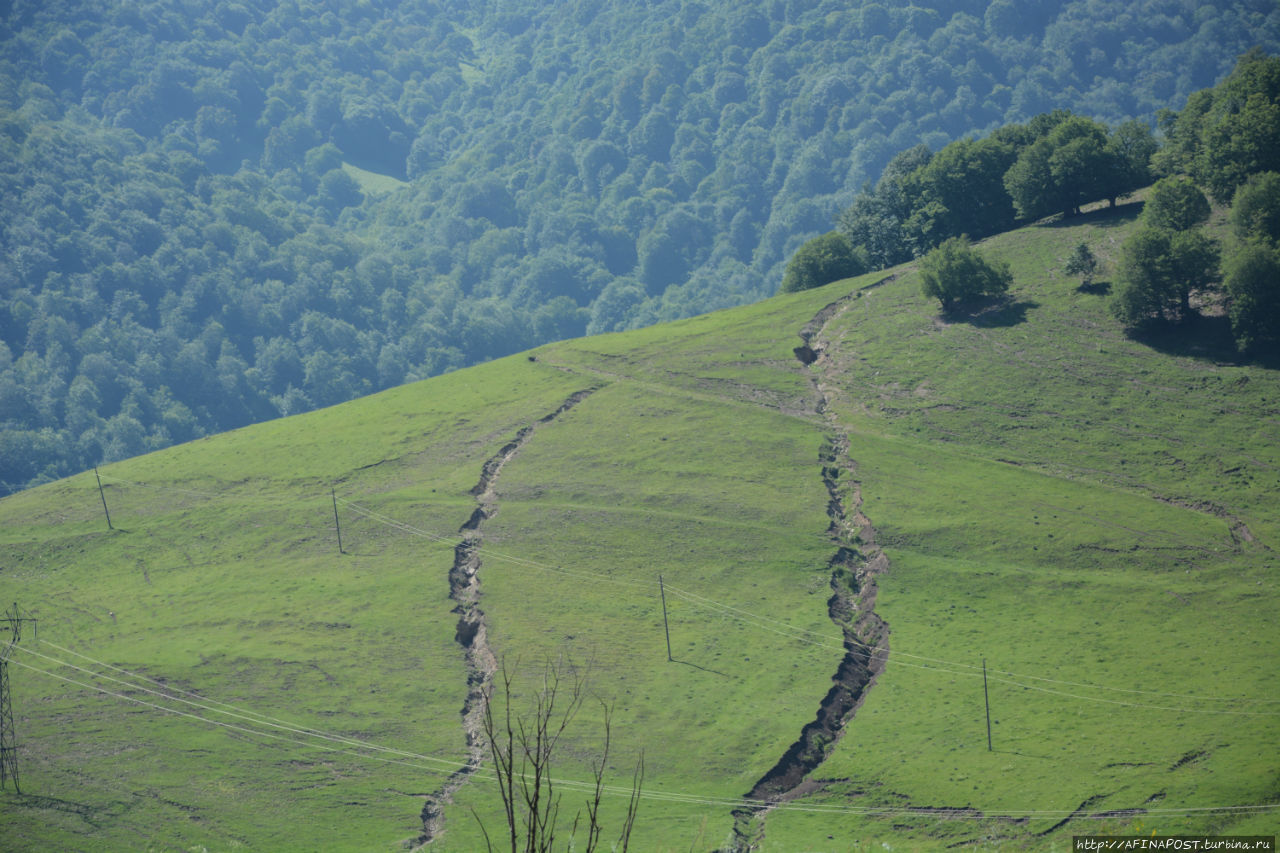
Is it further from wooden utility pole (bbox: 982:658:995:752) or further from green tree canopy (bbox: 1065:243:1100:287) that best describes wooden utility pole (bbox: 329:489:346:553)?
green tree canopy (bbox: 1065:243:1100:287)

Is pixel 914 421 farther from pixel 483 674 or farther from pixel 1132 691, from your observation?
pixel 483 674

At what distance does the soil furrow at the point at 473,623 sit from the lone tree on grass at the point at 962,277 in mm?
35981

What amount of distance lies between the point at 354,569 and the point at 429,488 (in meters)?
11.5

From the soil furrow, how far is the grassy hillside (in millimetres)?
402

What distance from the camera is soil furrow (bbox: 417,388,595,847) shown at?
58.8 m

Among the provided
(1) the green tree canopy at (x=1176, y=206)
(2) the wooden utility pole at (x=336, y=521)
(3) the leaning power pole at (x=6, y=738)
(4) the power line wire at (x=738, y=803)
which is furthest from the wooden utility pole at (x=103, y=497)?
(1) the green tree canopy at (x=1176, y=206)

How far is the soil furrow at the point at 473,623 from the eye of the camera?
193ft

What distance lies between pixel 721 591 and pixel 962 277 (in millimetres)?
45725

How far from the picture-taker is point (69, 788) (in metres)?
59.4

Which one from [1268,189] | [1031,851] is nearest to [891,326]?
[1268,189]

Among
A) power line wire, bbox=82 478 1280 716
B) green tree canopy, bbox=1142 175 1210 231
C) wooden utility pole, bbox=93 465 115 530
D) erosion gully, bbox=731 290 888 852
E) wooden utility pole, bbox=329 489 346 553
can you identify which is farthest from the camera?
green tree canopy, bbox=1142 175 1210 231

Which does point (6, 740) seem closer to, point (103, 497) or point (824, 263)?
point (103, 497)

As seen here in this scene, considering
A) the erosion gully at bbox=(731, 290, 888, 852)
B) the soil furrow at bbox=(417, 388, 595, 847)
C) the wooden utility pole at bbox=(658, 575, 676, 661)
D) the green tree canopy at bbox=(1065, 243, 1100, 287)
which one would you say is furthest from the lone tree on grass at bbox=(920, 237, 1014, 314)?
the wooden utility pole at bbox=(658, 575, 676, 661)

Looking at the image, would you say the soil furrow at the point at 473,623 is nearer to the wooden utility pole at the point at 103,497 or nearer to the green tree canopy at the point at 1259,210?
the wooden utility pole at the point at 103,497
